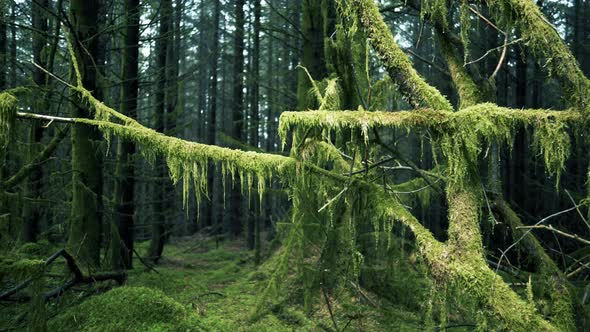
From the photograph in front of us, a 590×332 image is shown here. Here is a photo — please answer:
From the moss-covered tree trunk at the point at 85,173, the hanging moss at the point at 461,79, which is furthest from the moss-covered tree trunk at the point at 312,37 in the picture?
the hanging moss at the point at 461,79

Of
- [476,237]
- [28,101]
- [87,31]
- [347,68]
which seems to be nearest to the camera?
[476,237]

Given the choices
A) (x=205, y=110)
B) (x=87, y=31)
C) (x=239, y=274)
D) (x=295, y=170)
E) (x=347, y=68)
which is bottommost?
(x=239, y=274)

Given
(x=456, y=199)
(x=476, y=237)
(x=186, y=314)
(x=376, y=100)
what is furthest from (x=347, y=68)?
(x=186, y=314)

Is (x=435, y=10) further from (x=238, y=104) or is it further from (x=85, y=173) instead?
(x=238, y=104)

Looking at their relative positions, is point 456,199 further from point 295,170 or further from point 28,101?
point 28,101

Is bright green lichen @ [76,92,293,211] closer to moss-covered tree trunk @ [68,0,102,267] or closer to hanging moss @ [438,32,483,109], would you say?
hanging moss @ [438,32,483,109]

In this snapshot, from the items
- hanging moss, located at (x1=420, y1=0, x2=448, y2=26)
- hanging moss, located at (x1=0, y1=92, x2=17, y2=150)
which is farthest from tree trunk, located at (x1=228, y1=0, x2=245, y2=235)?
hanging moss, located at (x1=420, y1=0, x2=448, y2=26)

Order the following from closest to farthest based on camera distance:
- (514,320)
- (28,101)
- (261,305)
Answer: (514,320) < (28,101) < (261,305)

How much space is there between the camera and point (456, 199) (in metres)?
3.29

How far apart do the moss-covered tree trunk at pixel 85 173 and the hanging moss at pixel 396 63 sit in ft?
15.3

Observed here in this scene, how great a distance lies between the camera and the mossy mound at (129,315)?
4.70 m

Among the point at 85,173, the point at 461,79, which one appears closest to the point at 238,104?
the point at 85,173

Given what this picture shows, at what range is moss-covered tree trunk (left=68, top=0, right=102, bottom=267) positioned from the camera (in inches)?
256

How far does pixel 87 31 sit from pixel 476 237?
21.3 feet
